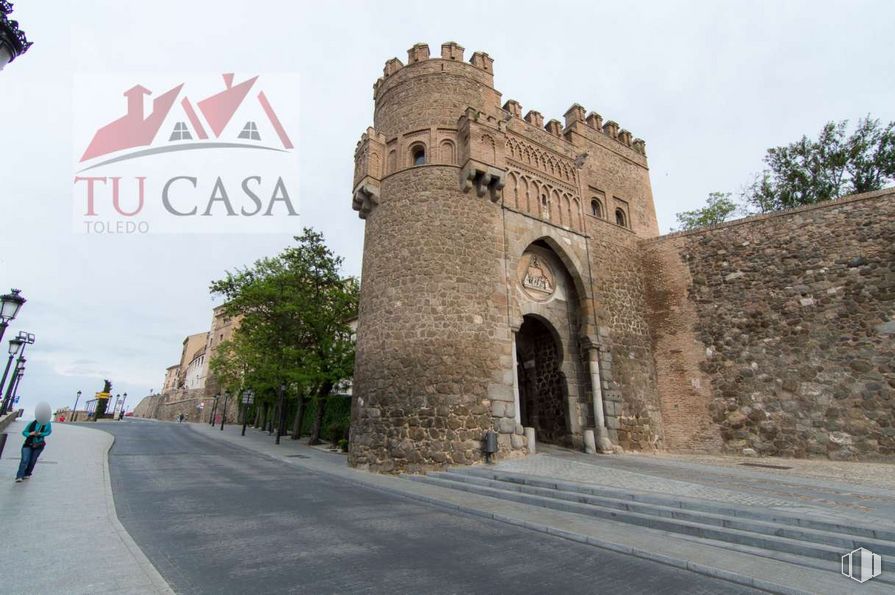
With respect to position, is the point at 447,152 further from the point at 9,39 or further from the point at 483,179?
the point at 9,39

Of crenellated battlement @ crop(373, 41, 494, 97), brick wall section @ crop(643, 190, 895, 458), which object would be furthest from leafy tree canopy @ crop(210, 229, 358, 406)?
brick wall section @ crop(643, 190, 895, 458)

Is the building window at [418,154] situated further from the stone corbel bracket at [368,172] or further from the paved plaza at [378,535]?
the paved plaza at [378,535]

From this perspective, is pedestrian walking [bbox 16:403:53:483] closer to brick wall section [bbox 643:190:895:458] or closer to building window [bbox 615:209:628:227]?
A: brick wall section [bbox 643:190:895:458]

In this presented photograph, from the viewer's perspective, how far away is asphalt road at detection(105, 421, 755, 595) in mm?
3633

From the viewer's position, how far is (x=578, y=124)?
56.5 ft

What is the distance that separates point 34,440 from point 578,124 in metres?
19.2

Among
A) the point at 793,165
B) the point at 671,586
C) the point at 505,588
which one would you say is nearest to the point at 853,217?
the point at 793,165

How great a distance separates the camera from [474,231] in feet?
40.2

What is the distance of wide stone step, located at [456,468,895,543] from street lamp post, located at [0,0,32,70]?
374 inches

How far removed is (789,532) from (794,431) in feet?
31.6

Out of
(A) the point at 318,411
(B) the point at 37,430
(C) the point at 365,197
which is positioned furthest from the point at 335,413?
(B) the point at 37,430

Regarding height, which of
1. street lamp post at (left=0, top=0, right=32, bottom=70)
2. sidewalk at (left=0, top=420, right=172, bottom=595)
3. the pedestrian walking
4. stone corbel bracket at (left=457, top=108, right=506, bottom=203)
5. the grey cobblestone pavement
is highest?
stone corbel bracket at (left=457, top=108, right=506, bottom=203)

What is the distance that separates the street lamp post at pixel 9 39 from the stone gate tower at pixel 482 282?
8.28m

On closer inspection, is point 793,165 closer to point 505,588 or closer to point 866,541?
point 866,541
